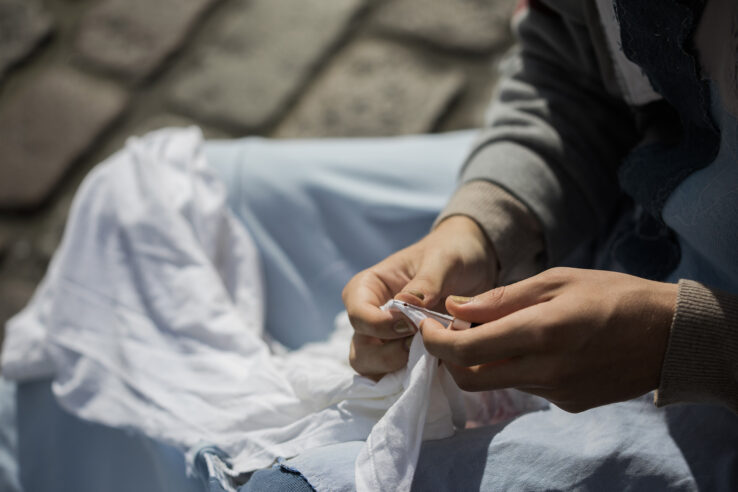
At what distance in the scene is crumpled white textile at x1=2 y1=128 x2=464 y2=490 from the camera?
56cm

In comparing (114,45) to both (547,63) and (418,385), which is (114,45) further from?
(418,385)

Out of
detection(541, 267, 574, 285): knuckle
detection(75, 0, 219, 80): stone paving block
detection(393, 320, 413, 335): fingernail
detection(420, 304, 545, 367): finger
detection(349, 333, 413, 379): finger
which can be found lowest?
detection(75, 0, 219, 80): stone paving block

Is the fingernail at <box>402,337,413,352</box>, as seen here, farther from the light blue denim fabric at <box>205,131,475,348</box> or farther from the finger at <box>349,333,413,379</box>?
the light blue denim fabric at <box>205,131,475,348</box>

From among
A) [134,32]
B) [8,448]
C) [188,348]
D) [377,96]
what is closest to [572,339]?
[188,348]

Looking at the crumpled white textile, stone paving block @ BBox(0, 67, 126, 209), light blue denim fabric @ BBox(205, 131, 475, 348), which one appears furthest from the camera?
stone paving block @ BBox(0, 67, 126, 209)

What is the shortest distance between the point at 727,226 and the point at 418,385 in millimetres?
259

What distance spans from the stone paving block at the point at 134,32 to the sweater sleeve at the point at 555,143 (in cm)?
112

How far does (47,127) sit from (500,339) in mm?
1361

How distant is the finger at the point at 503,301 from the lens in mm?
489

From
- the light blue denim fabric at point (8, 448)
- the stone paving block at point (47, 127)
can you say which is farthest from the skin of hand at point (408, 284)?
the stone paving block at point (47, 127)

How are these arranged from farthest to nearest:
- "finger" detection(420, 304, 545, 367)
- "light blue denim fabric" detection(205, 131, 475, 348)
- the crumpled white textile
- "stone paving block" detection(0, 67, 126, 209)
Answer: "stone paving block" detection(0, 67, 126, 209) → "light blue denim fabric" detection(205, 131, 475, 348) → the crumpled white textile → "finger" detection(420, 304, 545, 367)

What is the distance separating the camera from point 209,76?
5.20 feet

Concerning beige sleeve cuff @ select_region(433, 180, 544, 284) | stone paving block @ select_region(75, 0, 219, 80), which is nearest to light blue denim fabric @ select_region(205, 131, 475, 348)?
beige sleeve cuff @ select_region(433, 180, 544, 284)

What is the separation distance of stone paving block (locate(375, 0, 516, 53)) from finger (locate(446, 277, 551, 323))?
1.14 meters
